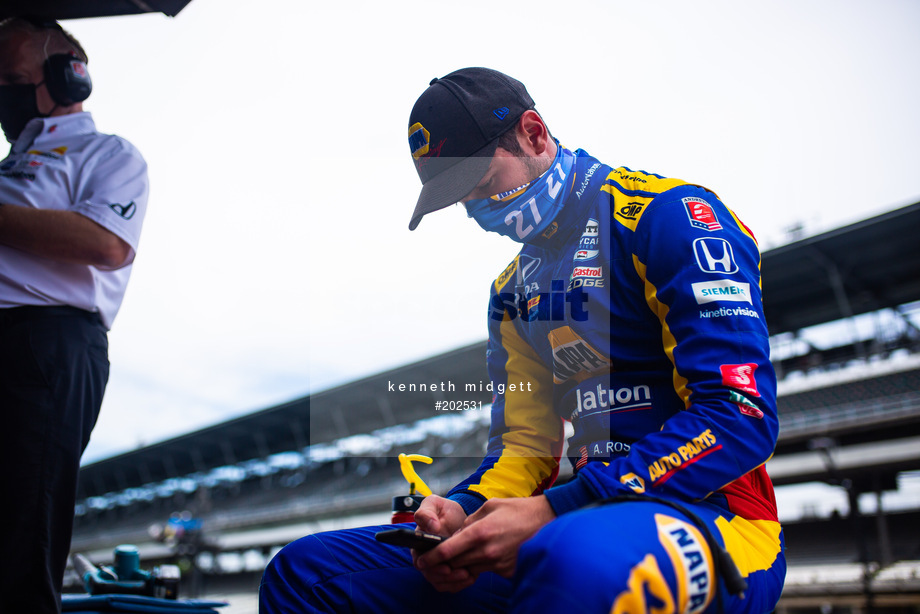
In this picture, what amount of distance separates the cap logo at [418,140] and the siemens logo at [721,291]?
637 millimetres

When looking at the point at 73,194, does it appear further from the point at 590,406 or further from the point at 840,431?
the point at 840,431

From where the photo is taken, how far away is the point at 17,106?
179 cm

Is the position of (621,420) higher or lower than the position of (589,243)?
lower

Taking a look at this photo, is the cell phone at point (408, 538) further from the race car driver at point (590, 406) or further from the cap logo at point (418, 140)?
the cap logo at point (418, 140)

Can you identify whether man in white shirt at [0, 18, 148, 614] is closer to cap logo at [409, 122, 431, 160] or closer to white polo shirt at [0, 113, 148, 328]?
white polo shirt at [0, 113, 148, 328]

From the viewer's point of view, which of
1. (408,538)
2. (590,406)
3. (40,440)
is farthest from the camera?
(40,440)

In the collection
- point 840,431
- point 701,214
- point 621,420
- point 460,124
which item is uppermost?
point 460,124

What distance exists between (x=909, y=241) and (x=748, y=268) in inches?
560

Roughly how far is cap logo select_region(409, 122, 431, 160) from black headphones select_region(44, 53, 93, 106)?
1.16 metres

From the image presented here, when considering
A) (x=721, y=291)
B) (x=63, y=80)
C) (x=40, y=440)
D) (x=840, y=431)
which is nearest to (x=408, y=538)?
(x=721, y=291)

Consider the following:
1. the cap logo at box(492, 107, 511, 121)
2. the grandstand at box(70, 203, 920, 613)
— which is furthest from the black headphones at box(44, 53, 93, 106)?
the grandstand at box(70, 203, 920, 613)

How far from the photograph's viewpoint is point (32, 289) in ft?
4.97

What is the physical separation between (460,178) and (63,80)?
135 cm

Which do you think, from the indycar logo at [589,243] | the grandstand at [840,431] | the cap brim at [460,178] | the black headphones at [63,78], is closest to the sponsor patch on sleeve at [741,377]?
the indycar logo at [589,243]
